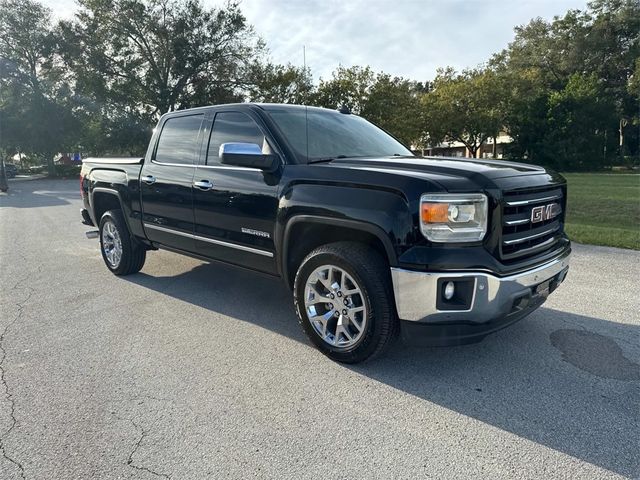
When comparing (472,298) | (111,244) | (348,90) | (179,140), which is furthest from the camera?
(348,90)

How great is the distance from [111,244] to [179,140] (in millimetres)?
2072

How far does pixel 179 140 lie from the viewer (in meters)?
4.76

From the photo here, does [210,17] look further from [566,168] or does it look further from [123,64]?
[566,168]

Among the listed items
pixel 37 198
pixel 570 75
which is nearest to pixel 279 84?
pixel 37 198

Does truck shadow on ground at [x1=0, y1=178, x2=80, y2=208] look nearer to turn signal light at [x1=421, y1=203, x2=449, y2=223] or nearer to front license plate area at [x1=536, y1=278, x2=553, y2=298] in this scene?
turn signal light at [x1=421, y1=203, x2=449, y2=223]

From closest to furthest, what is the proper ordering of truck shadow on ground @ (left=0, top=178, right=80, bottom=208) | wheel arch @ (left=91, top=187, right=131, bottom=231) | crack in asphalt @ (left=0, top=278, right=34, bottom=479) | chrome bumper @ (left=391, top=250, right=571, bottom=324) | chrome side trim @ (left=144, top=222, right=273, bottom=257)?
crack in asphalt @ (left=0, top=278, right=34, bottom=479), chrome bumper @ (left=391, top=250, right=571, bottom=324), chrome side trim @ (left=144, top=222, right=273, bottom=257), wheel arch @ (left=91, top=187, right=131, bottom=231), truck shadow on ground @ (left=0, top=178, right=80, bottom=208)

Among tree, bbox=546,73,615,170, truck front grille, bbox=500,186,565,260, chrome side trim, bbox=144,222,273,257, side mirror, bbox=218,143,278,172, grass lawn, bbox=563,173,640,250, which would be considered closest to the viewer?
truck front grille, bbox=500,186,565,260

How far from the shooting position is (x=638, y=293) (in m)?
4.78

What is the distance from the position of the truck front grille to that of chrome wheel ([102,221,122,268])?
4.65 meters

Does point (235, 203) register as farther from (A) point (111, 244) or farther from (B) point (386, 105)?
(B) point (386, 105)

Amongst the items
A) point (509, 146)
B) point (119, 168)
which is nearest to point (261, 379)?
point (119, 168)

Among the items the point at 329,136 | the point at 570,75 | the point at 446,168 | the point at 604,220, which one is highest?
the point at 570,75

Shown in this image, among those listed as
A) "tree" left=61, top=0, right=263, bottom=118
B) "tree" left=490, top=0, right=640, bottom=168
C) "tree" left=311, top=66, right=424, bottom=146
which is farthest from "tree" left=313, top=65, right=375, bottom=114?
"tree" left=490, top=0, right=640, bottom=168

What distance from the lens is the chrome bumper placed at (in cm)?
274
